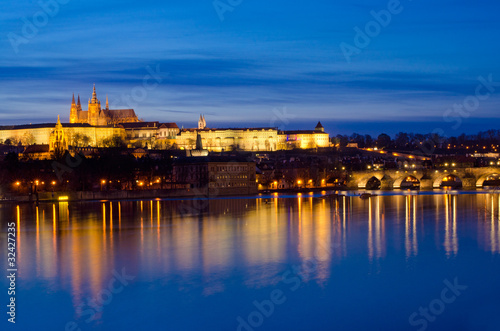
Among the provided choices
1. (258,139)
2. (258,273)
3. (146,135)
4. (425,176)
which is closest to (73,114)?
(146,135)

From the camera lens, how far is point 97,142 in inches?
4619

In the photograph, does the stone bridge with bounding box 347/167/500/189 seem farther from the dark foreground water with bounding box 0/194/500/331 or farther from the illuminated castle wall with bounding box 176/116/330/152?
the illuminated castle wall with bounding box 176/116/330/152

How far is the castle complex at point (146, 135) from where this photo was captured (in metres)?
118

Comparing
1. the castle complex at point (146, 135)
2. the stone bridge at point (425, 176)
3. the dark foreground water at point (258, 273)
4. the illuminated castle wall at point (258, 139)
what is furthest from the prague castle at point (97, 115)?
the dark foreground water at point (258, 273)

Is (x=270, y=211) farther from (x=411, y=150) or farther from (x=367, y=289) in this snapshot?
(x=411, y=150)

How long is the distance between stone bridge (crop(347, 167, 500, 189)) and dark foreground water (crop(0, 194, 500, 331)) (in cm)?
3277

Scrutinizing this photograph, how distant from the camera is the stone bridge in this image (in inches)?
2458

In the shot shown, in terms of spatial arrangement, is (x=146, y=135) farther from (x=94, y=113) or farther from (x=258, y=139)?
(x=258, y=139)

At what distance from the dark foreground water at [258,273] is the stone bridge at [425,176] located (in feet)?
108

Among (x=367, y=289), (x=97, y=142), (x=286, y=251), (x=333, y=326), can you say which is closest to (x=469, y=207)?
(x=286, y=251)

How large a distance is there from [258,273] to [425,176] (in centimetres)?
4901

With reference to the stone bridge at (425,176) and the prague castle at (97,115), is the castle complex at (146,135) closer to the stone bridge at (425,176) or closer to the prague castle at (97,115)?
the prague castle at (97,115)

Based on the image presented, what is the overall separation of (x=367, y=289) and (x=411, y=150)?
120585 mm

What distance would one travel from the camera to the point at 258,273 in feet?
57.9
